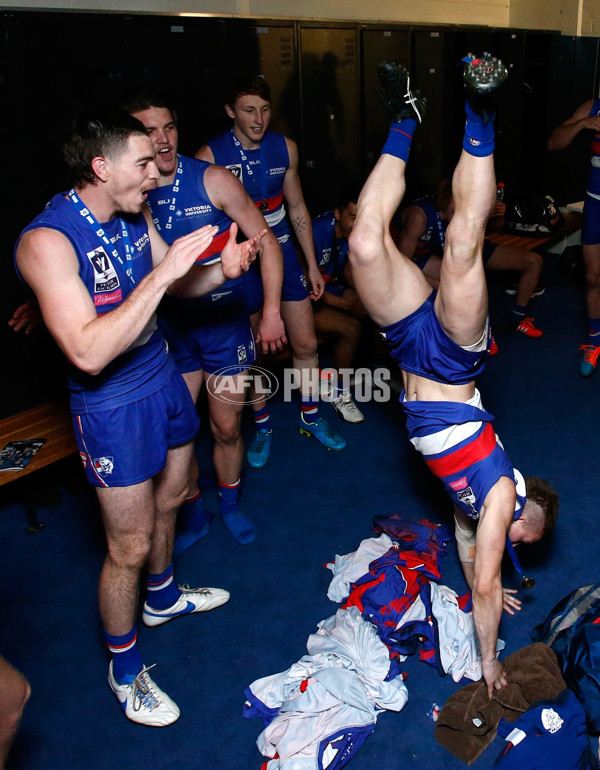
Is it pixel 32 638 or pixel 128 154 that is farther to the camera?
pixel 32 638

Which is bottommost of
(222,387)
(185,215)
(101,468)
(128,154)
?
(222,387)

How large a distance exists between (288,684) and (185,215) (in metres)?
1.74

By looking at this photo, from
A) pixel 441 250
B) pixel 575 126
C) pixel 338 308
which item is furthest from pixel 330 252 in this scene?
pixel 575 126

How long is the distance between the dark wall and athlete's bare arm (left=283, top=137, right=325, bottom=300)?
0.73m

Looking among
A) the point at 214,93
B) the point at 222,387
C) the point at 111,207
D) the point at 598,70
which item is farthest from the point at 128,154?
the point at 598,70

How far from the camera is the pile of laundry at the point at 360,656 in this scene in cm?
231

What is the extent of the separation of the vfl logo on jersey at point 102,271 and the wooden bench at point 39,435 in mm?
1540

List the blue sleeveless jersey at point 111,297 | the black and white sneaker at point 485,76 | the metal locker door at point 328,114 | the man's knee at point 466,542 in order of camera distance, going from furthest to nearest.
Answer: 1. the metal locker door at point 328,114
2. the man's knee at point 466,542
3. the blue sleeveless jersey at point 111,297
4. the black and white sneaker at point 485,76

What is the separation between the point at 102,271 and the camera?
2.06 m

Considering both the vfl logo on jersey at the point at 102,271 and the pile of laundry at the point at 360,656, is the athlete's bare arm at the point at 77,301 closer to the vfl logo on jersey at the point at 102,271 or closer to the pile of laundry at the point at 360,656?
the vfl logo on jersey at the point at 102,271

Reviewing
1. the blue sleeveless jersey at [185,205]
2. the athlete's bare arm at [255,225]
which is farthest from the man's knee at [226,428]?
the blue sleeveless jersey at [185,205]

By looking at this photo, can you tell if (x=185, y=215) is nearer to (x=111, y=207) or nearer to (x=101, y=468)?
(x=111, y=207)

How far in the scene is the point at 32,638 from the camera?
2.81 m

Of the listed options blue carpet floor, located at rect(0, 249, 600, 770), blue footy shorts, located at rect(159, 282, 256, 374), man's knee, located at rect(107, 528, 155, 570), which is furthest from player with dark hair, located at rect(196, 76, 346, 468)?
man's knee, located at rect(107, 528, 155, 570)
